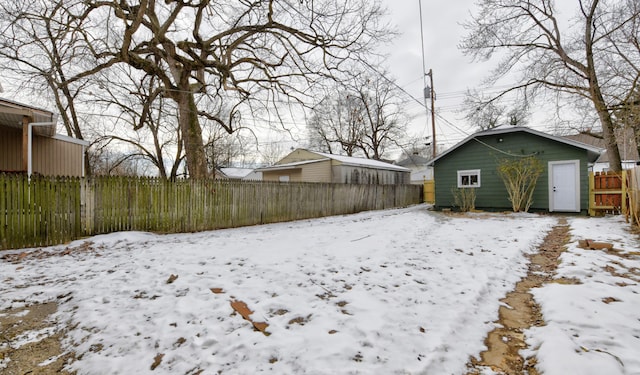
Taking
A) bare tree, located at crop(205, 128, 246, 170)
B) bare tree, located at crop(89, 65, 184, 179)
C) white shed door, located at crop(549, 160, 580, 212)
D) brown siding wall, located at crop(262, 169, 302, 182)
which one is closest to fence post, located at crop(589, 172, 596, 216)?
white shed door, located at crop(549, 160, 580, 212)

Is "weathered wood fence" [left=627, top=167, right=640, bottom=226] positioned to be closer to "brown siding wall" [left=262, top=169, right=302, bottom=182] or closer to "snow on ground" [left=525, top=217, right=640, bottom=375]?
"snow on ground" [left=525, top=217, right=640, bottom=375]

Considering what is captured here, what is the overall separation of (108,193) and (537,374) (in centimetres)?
761

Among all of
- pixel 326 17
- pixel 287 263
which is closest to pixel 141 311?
pixel 287 263

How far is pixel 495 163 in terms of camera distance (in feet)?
42.4

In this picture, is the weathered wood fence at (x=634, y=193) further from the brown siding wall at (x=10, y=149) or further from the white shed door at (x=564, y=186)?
the brown siding wall at (x=10, y=149)

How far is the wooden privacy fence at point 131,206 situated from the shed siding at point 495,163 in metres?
7.31

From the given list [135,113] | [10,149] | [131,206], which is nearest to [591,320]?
[131,206]

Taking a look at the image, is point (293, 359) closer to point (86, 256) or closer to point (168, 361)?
point (168, 361)

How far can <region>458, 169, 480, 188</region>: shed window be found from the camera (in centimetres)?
1354

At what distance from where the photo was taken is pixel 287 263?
432 cm

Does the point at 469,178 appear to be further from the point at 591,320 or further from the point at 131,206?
the point at 131,206

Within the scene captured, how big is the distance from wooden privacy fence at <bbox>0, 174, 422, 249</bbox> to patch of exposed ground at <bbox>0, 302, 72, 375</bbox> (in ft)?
11.6

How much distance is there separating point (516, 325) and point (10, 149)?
533 inches

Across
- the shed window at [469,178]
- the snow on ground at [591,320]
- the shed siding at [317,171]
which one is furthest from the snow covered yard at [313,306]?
the shed siding at [317,171]
